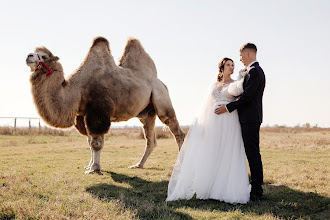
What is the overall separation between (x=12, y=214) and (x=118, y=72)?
4219 mm

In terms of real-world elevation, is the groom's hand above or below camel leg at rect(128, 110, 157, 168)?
above

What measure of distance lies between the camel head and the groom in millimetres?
3670

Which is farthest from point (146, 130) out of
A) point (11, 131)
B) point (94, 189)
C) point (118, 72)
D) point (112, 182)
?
point (11, 131)

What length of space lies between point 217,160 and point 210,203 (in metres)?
0.68

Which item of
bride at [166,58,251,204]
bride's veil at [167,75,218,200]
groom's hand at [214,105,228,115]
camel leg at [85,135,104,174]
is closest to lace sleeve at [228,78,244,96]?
bride at [166,58,251,204]

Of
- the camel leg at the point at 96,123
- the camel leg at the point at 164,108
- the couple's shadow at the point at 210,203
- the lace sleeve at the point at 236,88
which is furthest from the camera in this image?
the camel leg at the point at 164,108

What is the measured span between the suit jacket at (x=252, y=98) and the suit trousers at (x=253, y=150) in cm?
11

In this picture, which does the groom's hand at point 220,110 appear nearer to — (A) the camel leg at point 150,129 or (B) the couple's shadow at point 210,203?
(B) the couple's shadow at point 210,203

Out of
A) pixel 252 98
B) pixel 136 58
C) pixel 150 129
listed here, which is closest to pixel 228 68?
pixel 252 98

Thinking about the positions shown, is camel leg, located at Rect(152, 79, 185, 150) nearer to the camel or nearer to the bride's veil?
the camel

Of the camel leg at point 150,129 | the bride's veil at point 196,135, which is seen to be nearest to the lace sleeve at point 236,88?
the bride's veil at point 196,135

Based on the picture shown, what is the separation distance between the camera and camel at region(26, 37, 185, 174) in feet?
20.4

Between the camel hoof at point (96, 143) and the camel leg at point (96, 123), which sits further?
the camel hoof at point (96, 143)

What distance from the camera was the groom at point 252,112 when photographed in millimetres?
4625
